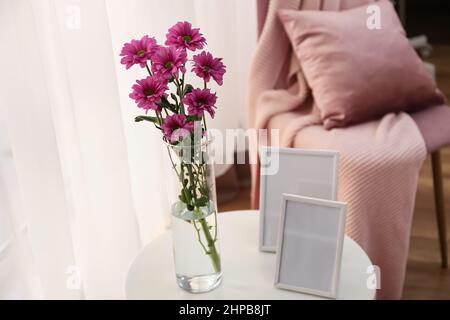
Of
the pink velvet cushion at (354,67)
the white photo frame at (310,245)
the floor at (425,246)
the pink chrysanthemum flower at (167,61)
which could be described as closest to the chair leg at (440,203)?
the floor at (425,246)

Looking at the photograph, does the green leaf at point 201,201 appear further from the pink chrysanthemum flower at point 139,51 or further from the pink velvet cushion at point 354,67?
the pink velvet cushion at point 354,67

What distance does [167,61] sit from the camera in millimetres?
1087

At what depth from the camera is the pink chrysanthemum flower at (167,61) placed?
1081 millimetres

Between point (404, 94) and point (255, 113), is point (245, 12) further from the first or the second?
point (404, 94)

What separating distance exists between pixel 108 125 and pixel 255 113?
1.74 feet

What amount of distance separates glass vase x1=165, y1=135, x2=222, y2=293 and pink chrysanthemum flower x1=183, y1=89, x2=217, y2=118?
61 mm

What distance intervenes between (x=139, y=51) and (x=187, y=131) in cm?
16

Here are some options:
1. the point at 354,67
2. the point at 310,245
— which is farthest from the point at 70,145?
the point at 354,67

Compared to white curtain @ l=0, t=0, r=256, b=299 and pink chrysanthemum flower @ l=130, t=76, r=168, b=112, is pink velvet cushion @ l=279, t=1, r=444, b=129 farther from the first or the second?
pink chrysanthemum flower @ l=130, t=76, r=168, b=112

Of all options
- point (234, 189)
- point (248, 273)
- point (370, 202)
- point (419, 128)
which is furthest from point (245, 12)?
point (248, 273)

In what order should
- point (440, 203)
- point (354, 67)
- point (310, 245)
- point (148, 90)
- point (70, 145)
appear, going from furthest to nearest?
point (440, 203)
point (354, 67)
point (70, 145)
point (310, 245)
point (148, 90)

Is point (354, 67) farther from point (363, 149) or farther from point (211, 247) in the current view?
point (211, 247)

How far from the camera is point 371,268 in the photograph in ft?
4.15

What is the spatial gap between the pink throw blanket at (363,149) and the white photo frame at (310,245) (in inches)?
18.5
